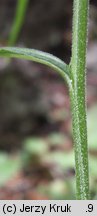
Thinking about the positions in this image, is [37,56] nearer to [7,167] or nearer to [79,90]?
[79,90]

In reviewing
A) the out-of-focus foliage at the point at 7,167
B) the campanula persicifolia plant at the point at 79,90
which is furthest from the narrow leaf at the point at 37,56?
the out-of-focus foliage at the point at 7,167

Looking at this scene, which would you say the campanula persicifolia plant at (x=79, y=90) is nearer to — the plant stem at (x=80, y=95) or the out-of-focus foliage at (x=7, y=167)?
the plant stem at (x=80, y=95)

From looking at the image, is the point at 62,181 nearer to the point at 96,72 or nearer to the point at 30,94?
the point at 30,94

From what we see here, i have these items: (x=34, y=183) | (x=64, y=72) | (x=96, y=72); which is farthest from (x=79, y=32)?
(x=96, y=72)

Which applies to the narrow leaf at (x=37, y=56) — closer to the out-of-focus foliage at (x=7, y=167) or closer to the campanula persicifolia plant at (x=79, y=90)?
the campanula persicifolia plant at (x=79, y=90)

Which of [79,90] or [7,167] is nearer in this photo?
[79,90]

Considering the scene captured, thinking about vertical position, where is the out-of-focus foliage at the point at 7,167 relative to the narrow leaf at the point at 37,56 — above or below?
above

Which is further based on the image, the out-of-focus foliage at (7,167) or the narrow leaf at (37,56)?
the out-of-focus foliage at (7,167)

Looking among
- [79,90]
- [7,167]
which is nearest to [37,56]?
[79,90]
